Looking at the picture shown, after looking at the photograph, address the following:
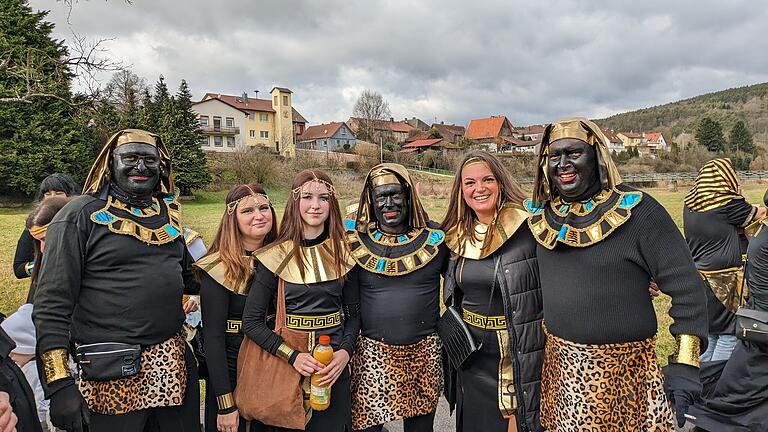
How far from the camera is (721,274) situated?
181 inches

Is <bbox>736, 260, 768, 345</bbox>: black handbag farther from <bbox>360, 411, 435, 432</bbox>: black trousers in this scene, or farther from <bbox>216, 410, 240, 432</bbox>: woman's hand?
<bbox>216, 410, 240, 432</bbox>: woman's hand

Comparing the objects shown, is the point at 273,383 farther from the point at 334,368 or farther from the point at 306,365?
the point at 334,368

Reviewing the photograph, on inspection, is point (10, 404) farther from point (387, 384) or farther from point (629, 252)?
point (629, 252)

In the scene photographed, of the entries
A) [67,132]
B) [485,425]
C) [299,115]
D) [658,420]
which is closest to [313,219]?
[485,425]

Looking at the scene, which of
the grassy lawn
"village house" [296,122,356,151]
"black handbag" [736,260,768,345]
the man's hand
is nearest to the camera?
the man's hand

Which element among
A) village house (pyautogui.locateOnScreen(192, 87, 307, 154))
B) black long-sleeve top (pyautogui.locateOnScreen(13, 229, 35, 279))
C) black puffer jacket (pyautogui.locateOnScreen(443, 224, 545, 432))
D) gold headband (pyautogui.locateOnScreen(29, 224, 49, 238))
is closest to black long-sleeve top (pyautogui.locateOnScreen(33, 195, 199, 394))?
gold headband (pyautogui.locateOnScreen(29, 224, 49, 238))

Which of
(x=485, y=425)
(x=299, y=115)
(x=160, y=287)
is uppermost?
(x=299, y=115)

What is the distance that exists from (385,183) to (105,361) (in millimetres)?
1849

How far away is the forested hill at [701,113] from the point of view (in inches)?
3401

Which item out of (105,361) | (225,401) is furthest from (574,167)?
(105,361)

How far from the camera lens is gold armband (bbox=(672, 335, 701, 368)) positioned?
2.10 meters

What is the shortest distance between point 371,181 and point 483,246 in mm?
863

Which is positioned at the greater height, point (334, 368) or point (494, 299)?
point (494, 299)

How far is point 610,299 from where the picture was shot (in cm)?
222
